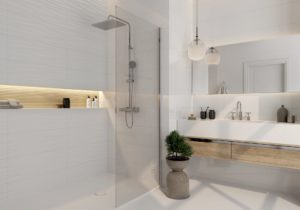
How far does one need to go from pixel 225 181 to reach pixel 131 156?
56.2 inches

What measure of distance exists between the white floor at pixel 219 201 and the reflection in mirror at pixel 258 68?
122 cm

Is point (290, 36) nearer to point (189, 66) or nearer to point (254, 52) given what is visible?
point (254, 52)

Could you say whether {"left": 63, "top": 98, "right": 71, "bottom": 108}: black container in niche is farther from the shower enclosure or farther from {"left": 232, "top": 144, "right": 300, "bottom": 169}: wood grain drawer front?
{"left": 232, "top": 144, "right": 300, "bottom": 169}: wood grain drawer front

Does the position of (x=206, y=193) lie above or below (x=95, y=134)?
below

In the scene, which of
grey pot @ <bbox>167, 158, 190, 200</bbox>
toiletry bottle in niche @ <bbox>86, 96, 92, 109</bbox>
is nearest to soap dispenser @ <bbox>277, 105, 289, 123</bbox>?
grey pot @ <bbox>167, 158, 190, 200</bbox>

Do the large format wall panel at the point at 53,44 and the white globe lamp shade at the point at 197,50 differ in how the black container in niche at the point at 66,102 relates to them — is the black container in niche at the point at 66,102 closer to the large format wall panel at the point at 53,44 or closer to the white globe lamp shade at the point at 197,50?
the large format wall panel at the point at 53,44

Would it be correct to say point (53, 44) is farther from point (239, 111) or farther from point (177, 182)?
point (239, 111)

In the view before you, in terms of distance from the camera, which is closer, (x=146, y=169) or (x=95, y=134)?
(x=146, y=169)

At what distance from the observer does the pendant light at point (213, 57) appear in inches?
128

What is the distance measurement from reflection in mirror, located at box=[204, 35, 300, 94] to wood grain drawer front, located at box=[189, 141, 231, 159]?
0.78 meters

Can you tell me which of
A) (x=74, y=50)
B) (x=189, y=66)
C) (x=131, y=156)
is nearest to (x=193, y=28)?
(x=189, y=66)

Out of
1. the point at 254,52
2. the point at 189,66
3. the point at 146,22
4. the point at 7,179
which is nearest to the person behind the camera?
the point at 7,179

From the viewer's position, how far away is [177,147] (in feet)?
8.69

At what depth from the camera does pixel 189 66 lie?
3.42 meters
